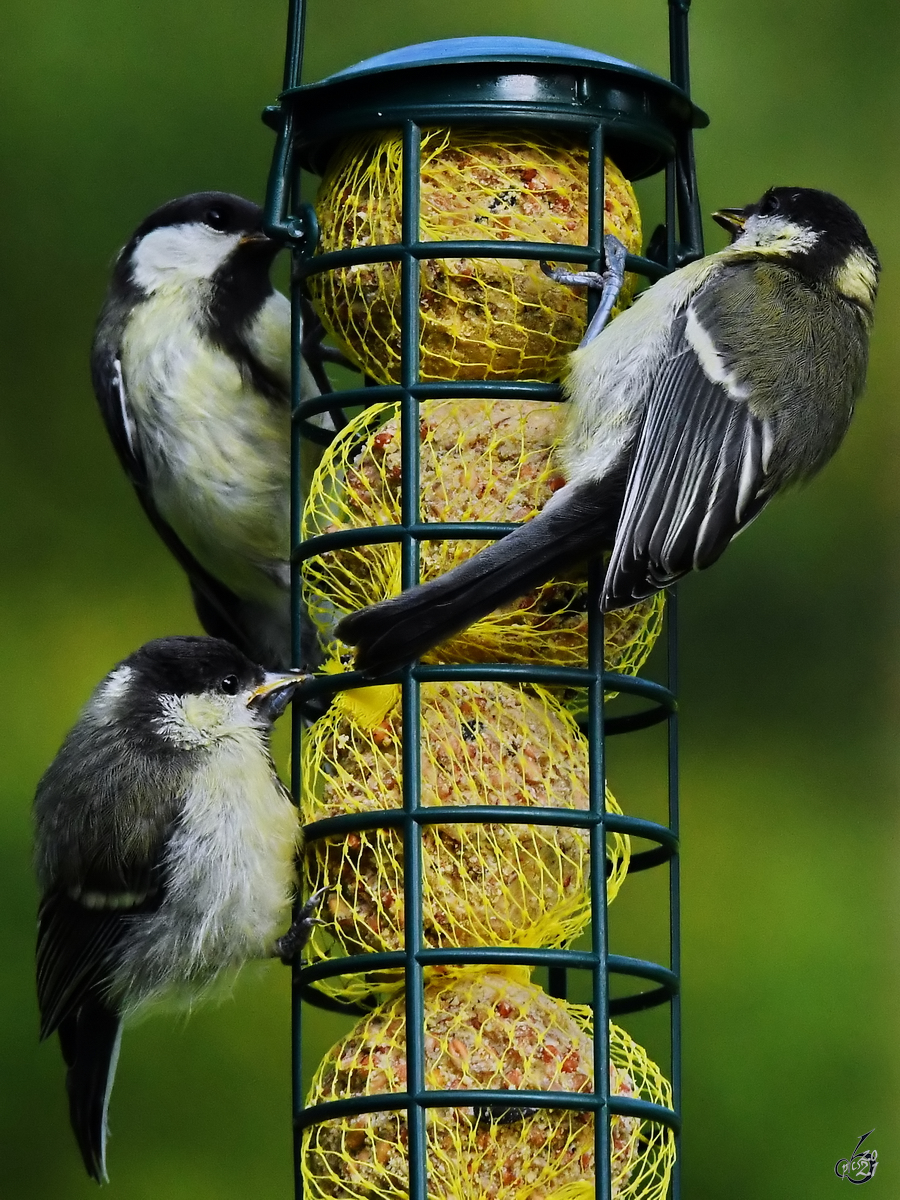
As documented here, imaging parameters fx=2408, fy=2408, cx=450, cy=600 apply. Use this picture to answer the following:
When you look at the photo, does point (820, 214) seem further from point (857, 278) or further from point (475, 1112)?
point (475, 1112)

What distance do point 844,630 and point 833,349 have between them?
2224 mm

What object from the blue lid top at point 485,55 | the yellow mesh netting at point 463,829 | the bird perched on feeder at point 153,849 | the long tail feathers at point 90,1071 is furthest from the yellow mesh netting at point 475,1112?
the blue lid top at point 485,55

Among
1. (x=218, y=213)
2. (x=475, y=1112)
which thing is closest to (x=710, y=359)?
(x=475, y=1112)

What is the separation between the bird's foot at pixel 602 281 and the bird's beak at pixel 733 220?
56cm

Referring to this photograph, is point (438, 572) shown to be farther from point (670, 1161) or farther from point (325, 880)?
point (670, 1161)

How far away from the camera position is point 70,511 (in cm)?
639

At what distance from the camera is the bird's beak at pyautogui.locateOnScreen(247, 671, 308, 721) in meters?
4.32

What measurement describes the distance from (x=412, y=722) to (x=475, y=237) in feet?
2.72

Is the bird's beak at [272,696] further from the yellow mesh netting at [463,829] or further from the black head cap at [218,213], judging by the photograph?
the black head cap at [218,213]

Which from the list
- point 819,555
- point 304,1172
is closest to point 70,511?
point 819,555

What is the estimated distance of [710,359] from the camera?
4004 millimetres

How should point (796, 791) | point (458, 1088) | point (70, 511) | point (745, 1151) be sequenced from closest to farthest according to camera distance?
point (458, 1088) → point (745, 1151) → point (796, 791) → point (70, 511)
